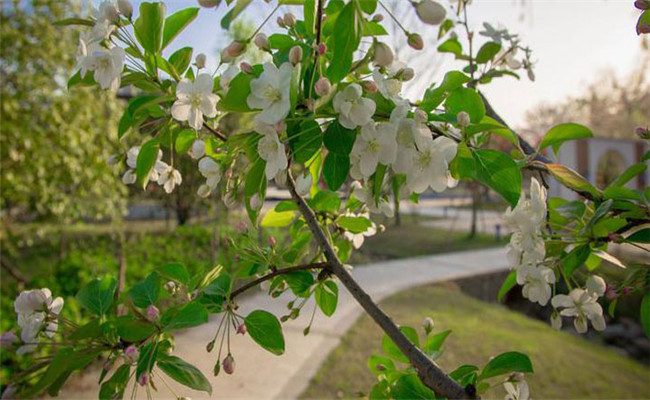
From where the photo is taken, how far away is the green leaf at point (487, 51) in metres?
0.74

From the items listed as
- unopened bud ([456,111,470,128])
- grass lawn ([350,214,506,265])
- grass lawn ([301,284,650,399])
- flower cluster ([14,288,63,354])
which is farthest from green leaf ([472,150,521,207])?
grass lawn ([350,214,506,265])

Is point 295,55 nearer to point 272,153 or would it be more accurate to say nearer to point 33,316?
point 272,153

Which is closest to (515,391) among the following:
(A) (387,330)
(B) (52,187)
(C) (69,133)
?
(A) (387,330)

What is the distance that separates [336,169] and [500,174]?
141 millimetres

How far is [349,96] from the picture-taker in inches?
14.1

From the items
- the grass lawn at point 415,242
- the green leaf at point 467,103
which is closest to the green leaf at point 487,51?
the green leaf at point 467,103

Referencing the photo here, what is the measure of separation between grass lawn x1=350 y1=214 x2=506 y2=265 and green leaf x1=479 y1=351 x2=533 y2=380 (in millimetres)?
4834

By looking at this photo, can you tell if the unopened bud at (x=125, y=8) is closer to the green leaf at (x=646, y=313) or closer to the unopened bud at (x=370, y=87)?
the unopened bud at (x=370, y=87)

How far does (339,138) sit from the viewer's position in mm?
383

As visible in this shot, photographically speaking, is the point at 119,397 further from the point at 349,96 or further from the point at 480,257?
the point at 480,257

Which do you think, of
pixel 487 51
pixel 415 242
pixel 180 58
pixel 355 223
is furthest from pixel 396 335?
pixel 415 242

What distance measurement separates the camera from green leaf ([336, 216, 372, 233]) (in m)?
0.63

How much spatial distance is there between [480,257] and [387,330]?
20.5ft

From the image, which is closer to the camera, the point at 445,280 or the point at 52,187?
the point at 52,187
